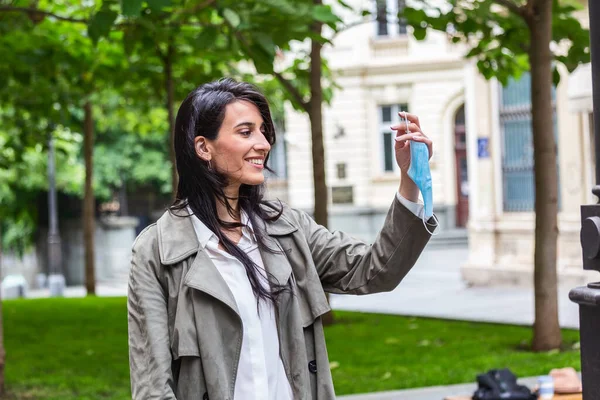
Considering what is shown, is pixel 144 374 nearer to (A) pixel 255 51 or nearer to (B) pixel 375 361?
(A) pixel 255 51

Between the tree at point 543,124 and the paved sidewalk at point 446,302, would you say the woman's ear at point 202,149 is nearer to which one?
Result: the paved sidewalk at point 446,302

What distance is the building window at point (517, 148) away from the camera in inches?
771

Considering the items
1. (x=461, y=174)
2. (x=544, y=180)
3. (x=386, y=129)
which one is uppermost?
(x=386, y=129)

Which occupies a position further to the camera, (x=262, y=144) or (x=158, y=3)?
(x=158, y=3)

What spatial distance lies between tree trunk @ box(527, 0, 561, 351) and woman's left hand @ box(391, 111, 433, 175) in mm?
6829

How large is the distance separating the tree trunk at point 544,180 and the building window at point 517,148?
1022 centimetres

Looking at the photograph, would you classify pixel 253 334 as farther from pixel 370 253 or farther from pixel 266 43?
pixel 266 43

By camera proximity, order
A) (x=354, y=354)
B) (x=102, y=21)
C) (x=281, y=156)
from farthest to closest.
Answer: (x=281, y=156) < (x=354, y=354) < (x=102, y=21)

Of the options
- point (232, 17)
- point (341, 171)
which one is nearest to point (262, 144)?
point (232, 17)

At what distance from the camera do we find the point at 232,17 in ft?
24.8

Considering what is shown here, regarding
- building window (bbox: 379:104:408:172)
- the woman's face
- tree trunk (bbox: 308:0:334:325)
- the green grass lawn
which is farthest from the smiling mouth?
building window (bbox: 379:104:408:172)

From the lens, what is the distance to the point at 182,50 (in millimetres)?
13828

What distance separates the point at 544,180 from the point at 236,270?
7014 millimetres

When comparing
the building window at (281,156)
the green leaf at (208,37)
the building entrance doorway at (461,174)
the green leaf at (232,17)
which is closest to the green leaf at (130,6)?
the green leaf at (232,17)
